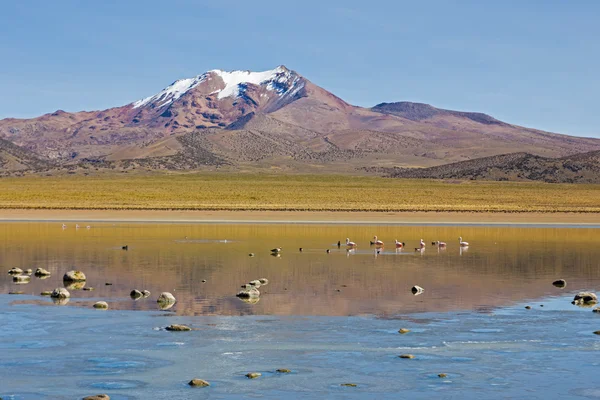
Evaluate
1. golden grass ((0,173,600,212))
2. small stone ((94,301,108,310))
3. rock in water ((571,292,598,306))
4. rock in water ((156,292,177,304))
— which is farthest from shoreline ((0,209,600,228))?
small stone ((94,301,108,310))

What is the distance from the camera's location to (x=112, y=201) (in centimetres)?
9225

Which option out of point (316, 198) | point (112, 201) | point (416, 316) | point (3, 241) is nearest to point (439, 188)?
point (316, 198)

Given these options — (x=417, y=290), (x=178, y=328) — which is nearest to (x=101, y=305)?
(x=178, y=328)

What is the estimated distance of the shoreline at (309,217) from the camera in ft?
214

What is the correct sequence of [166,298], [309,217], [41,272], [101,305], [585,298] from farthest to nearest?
[309,217] → [41,272] → [585,298] → [166,298] → [101,305]

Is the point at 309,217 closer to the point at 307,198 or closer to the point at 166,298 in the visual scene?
the point at 307,198

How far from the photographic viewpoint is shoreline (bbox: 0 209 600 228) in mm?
65250

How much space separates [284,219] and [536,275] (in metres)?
36.9

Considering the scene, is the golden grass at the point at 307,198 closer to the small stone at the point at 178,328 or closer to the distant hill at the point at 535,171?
the distant hill at the point at 535,171

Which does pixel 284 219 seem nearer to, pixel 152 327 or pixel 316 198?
pixel 316 198

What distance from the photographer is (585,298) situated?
24844mm

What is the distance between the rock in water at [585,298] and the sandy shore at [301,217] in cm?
3949

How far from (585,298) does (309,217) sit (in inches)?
1786

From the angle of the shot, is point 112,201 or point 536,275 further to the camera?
point 112,201
